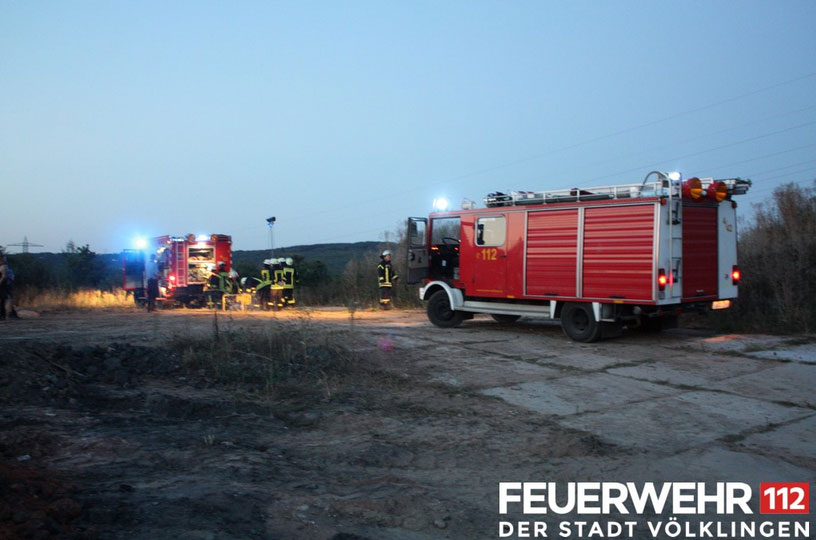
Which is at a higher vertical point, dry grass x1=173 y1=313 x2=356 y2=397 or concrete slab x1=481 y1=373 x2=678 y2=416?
dry grass x1=173 y1=313 x2=356 y2=397

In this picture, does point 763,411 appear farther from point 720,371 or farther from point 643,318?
point 643,318

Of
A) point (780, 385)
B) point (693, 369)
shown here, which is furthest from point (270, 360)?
point (780, 385)

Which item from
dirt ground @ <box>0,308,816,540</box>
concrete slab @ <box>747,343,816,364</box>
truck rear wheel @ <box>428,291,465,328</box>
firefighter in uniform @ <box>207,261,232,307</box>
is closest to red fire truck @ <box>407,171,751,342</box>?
truck rear wheel @ <box>428,291,465,328</box>

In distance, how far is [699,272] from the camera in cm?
1204

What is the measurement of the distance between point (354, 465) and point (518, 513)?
4.88ft

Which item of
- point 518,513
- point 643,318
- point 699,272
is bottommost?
point 518,513

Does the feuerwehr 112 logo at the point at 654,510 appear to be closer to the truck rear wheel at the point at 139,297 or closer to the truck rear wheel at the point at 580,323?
the truck rear wheel at the point at 580,323

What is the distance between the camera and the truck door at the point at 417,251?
15.2m

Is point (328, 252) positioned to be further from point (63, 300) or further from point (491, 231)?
point (491, 231)

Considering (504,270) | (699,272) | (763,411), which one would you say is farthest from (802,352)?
(504,270)

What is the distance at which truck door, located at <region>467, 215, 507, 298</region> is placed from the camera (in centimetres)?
1366

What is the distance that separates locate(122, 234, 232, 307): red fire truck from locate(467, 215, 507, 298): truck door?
11.8 meters

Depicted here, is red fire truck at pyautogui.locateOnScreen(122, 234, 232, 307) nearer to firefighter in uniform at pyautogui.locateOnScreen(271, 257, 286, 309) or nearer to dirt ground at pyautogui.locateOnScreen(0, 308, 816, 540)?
firefighter in uniform at pyautogui.locateOnScreen(271, 257, 286, 309)

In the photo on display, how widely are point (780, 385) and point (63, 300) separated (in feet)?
71.9
